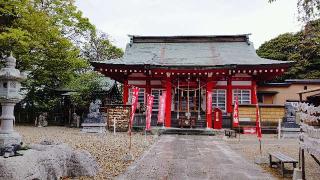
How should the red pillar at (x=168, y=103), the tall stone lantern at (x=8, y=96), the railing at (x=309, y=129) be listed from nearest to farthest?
1. the railing at (x=309, y=129)
2. the tall stone lantern at (x=8, y=96)
3. the red pillar at (x=168, y=103)

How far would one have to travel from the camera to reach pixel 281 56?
118 ft

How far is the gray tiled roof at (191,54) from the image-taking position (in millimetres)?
22062

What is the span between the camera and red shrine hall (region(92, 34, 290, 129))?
1980cm

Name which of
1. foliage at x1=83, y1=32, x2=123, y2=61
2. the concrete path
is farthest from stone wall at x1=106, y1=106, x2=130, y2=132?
foliage at x1=83, y1=32, x2=123, y2=61

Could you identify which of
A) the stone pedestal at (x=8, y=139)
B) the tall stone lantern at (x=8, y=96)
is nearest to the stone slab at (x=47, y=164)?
the stone pedestal at (x=8, y=139)

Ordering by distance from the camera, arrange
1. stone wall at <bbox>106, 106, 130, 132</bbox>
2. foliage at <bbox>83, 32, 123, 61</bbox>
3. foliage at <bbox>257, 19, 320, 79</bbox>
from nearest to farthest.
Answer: stone wall at <bbox>106, 106, 130, 132</bbox> < foliage at <bbox>257, 19, 320, 79</bbox> < foliage at <bbox>83, 32, 123, 61</bbox>

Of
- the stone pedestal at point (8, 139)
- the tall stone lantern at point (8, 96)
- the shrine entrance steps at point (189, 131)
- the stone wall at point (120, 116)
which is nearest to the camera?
the stone pedestal at point (8, 139)

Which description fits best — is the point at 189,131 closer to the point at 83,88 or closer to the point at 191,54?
the point at 191,54

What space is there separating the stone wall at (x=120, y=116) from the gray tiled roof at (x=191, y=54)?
3258mm

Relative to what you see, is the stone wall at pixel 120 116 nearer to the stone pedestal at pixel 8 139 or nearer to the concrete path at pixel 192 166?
the concrete path at pixel 192 166

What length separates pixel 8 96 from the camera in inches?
278

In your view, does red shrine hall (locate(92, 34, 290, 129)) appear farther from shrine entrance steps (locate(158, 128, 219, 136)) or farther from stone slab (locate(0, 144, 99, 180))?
stone slab (locate(0, 144, 99, 180))

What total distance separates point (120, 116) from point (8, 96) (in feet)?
41.8

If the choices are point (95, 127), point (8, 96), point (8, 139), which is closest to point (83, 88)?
point (95, 127)
